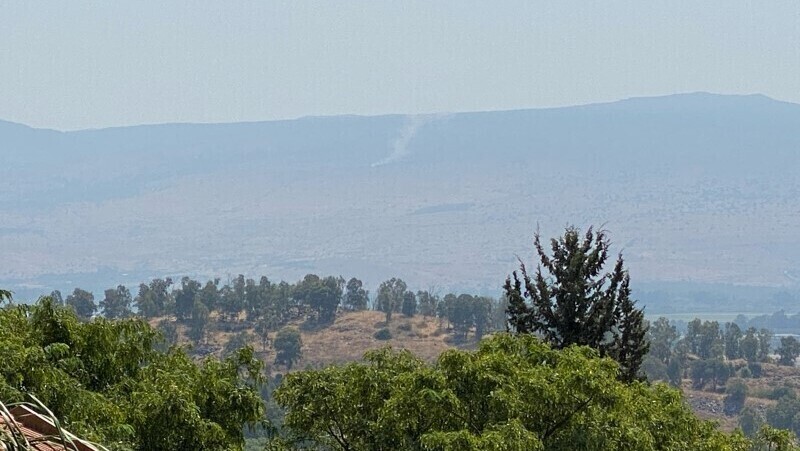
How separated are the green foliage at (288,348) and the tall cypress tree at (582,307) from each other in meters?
88.9

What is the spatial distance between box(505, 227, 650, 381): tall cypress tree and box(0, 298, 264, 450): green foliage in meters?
11.2

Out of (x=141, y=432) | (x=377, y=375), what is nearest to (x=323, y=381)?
(x=377, y=375)

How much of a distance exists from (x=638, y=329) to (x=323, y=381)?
12.0 m

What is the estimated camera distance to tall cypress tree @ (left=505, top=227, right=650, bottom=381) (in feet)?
89.8

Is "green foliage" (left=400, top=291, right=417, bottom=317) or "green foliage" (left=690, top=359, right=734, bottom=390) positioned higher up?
"green foliage" (left=400, top=291, right=417, bottom=317)

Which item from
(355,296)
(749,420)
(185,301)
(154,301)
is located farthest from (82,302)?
(749,420)

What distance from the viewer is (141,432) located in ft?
50.1

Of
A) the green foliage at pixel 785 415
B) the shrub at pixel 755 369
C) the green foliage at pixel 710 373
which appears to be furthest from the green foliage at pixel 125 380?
the shrub at pixel 755 369

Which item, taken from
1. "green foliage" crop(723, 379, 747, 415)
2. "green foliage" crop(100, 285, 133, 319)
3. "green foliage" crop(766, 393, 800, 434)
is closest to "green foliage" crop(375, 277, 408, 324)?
"green foliage" crop(100, 285, 133, 319)

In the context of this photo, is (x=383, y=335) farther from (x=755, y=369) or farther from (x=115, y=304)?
(x=755, y=369)

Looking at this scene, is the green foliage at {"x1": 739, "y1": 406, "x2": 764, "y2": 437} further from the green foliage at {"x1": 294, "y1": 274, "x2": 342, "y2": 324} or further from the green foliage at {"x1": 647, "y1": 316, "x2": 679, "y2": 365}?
the green foliage at {"x1": 294, "y1": 274, "x2": 342, "y2": 324}

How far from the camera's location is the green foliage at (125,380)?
1330 cm

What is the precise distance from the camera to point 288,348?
115812mm

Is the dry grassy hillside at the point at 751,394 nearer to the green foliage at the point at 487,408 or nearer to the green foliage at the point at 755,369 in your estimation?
the green foliage at the point at 755,369
